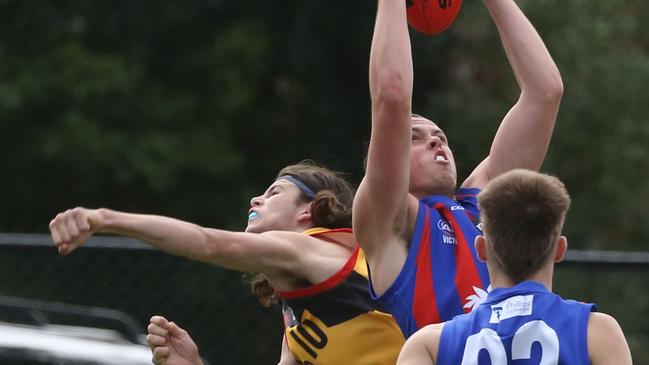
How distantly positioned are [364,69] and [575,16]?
6.99 ft

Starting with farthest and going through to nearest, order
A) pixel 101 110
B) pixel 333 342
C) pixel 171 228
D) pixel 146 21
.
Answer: pixel 146 21 → pixel 101 110 → pixel 333 342 → pixel 171 228

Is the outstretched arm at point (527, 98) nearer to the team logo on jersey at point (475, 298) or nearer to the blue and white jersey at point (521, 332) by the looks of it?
the team logo on jersey at point (475, 298)

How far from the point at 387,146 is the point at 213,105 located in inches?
365

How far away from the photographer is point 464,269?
12.6 feet

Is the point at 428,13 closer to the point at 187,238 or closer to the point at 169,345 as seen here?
the point at 187,238

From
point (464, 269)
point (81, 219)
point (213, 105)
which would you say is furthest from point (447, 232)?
point (213, 105)

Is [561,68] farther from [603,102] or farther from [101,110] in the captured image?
[101,110]

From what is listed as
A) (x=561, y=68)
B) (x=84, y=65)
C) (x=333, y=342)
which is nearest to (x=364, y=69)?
(x=561, y=68)

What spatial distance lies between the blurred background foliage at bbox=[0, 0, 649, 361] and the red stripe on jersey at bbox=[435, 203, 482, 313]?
26.5ft

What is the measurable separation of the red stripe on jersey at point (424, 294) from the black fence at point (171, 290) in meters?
3.11

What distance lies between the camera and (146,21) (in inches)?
511

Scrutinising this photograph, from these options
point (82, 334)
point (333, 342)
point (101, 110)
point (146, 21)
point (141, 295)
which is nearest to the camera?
point (333, 342)

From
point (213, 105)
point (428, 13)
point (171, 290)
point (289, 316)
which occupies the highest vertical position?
point (428, 13)

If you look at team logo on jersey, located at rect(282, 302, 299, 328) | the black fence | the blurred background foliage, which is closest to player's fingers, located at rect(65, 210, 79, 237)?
team logo on jersey, located at rect(282, 302, 299, 328)
